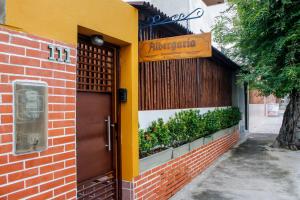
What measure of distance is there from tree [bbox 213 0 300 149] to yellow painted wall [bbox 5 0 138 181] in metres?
6.72

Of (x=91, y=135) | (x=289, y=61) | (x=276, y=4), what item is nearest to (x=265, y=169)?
(x=289, y=61)

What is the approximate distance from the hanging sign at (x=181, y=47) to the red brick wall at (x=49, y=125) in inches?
65.6

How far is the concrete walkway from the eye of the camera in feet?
20.6

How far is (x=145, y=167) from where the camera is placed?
17.3ft

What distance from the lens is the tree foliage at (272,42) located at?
401 inches

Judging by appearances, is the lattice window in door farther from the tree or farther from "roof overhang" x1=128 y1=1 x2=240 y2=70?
the tree

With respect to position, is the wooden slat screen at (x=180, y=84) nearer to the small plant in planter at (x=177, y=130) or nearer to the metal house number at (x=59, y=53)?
the small plant in planter at (x=177, y=130)

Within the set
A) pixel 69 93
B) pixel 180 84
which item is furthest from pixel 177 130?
pixel 69 93

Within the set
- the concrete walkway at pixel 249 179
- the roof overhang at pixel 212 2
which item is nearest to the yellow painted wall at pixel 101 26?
the concrete walkway at pixel 249 179

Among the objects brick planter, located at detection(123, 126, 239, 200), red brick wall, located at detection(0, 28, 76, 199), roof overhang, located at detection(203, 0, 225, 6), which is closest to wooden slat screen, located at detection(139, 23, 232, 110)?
brick planter, located at detection(123, 126, 239, 200)

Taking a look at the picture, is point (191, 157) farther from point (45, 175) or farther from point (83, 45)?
point (45, 175)

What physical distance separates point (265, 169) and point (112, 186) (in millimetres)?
5495

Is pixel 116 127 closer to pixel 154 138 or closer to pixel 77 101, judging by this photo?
pixel 77 101

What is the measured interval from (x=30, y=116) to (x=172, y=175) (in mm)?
3978
